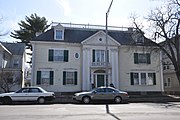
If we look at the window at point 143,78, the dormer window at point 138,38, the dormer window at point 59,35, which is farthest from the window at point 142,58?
the dormer window at point 59,35

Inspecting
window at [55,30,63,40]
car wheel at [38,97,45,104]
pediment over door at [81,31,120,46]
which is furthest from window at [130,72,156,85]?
Answer: car wheel at [38,97,45,104]

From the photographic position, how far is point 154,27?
28.1 meters

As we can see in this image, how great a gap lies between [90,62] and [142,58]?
7776 millimetres

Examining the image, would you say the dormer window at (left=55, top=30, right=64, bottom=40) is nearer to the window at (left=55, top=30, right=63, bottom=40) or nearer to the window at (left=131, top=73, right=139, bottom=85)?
the window at (left=55, top=30, right=63, bottom=40)

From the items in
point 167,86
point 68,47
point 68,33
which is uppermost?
point 68,33

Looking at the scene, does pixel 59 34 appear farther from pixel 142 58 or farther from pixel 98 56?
pixel 142 58

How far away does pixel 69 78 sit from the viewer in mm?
28797

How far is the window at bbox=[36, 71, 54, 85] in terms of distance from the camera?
27750 millimetres

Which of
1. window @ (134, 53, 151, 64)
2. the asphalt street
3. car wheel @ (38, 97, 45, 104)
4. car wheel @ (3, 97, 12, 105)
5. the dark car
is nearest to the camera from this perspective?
the asphalt street

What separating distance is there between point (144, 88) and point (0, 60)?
2155 centimetres

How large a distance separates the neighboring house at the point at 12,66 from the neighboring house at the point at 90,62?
16.6 ft

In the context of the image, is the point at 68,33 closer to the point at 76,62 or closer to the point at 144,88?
the point at 76,62

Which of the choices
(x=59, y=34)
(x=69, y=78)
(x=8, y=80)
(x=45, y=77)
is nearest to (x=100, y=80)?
(x=69, y=78)

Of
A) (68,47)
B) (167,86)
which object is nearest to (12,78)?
(68,47)
